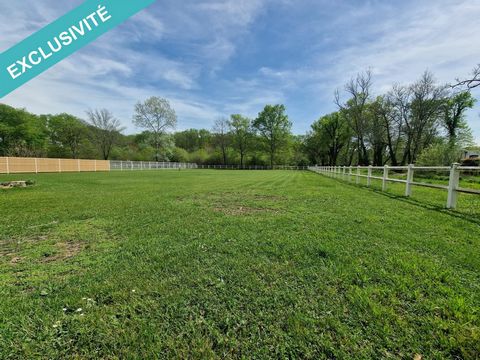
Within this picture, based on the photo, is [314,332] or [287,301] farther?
[287,301]

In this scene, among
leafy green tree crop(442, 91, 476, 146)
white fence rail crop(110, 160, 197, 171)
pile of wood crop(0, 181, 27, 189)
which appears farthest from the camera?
white fence rail crop(110, 160, 197, 171)

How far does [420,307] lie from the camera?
174 cm

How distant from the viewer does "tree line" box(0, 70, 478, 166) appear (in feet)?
85.9

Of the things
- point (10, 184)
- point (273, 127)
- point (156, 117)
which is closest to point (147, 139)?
point (156, 117)

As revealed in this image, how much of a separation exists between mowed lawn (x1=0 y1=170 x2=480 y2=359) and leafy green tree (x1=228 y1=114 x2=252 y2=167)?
5469cm

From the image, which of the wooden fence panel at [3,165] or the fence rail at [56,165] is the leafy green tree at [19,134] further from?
the wooden fence panel at [3,165]

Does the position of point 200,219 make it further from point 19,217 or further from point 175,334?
point 19,217

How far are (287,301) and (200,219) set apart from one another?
293 centimetres

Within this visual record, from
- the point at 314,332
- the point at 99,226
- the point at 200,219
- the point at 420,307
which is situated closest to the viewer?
the point at 314,332

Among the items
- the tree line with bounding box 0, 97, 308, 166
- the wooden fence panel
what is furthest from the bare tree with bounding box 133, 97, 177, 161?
the wooden fence panel

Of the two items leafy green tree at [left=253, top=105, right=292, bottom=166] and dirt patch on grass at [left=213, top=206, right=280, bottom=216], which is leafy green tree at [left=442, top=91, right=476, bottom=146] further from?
dirt patch on grass at [left=213, top=206, right=280, bottom=216]

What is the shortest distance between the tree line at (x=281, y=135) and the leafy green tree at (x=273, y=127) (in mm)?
237

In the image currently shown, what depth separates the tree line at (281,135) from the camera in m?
26.2

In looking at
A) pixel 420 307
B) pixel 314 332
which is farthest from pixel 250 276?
pixel 420 307
